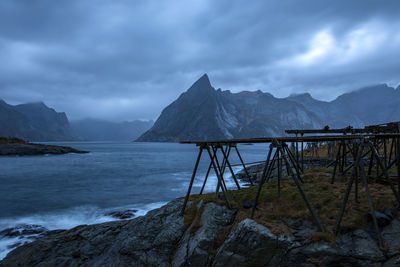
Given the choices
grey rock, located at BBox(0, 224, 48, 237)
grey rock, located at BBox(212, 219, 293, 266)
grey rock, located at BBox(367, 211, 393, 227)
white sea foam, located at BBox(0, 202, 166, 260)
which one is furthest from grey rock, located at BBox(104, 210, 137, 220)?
grey rock, located at BBox(367, 211, 393, 227)

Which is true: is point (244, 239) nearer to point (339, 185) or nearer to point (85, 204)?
point (339, 185)

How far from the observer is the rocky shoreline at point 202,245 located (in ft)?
25.8

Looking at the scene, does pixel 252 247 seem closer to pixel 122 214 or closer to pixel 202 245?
pixel 202 245

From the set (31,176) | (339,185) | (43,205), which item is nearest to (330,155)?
(339,185)

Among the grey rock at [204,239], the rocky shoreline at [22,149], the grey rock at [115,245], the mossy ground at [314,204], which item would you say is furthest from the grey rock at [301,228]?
the rocky shoreline at [22,149]

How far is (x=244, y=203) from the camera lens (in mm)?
12094

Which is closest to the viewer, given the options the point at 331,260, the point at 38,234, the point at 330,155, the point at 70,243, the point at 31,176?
the point at 331,260

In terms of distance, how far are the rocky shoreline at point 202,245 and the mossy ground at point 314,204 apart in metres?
0.39

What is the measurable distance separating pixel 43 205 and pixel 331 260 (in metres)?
30.6

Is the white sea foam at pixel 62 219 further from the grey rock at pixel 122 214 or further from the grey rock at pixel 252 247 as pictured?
the grey rock at pixel 252 247

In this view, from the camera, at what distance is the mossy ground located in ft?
29.9

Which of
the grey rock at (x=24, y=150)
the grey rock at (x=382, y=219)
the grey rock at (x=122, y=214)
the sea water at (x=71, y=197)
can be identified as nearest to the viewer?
the grey rock at (x=382, y=219)

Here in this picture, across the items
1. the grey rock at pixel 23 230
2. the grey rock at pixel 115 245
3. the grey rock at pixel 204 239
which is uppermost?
the grey rock at pixel 204 239

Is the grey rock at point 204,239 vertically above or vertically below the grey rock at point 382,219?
below
